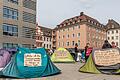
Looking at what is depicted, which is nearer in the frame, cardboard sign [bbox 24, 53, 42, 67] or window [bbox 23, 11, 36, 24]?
cardboard sign [bbox 24, 53, 42, 67]

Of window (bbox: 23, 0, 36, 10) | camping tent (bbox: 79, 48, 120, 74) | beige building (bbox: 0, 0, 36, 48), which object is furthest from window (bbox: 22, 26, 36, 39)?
camping tent (bbox: 79, 48, 120, 74)

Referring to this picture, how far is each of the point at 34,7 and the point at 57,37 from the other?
53443 millimetres

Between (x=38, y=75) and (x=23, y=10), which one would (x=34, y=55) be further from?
(x=23, y=10)

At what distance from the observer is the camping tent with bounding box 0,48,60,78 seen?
449 inches

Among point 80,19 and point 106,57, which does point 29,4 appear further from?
point 80,19

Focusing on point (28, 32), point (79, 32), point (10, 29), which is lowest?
point (28, 32)

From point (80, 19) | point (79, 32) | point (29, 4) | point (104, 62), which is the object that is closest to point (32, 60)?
point (104, 62)

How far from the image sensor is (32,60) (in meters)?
11.9

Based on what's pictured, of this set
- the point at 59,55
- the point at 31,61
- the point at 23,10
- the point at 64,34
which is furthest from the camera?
the point at 64,34

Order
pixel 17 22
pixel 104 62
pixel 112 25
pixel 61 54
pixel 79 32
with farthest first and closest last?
pixel 112 25
pixel 79 32
pixel 17 22
pixel 61 54
pixel 104 62

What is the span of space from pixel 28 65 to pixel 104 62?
12.9ft

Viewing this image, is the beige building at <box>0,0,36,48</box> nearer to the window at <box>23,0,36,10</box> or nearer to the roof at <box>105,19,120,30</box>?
the window at <box>23,0,36,10</box>

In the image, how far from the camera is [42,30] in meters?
101

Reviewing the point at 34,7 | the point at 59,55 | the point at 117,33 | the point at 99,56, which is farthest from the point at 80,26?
the point at 99,56
